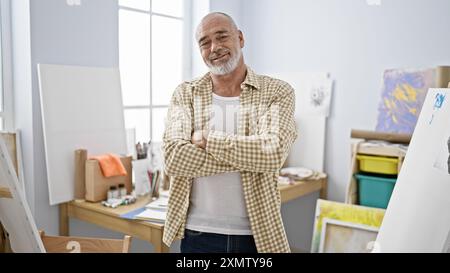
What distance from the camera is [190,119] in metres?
1.37

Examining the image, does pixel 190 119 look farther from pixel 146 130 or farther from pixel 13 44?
pixel 146 130

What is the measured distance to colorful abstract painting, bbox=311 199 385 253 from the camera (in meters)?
2.38

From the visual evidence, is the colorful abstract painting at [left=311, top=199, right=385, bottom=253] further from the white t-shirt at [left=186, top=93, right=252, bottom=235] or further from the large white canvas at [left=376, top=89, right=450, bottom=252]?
the white t-shirt at [left=186, top=93, right=252, bottom=235]

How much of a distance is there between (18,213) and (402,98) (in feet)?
7.47

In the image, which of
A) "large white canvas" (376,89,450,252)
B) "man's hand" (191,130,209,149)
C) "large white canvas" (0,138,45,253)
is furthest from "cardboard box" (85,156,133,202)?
"large white canvas" (376,89,450,252)

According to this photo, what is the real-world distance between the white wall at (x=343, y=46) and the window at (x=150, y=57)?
2.00ft

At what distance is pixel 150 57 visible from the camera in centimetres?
268

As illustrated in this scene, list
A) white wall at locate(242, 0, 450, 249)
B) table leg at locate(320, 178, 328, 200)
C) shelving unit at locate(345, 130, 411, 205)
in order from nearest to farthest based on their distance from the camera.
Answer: shelving unit at locate(345, 130, 411, 205), white wall at locate(242, 0, 450, 249), table leg at locate(320, 178, 328, 200)

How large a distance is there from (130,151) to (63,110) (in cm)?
51

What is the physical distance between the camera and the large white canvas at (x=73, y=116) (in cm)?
198

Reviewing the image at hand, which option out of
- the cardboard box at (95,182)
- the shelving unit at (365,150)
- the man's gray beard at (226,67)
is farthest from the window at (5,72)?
the shelving unit at (365,150)

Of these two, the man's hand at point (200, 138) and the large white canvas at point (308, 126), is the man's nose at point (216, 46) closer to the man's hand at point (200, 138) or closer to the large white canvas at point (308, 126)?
the man's hand at point (200, 138)

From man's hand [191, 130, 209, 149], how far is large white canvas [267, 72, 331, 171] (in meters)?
1.75
